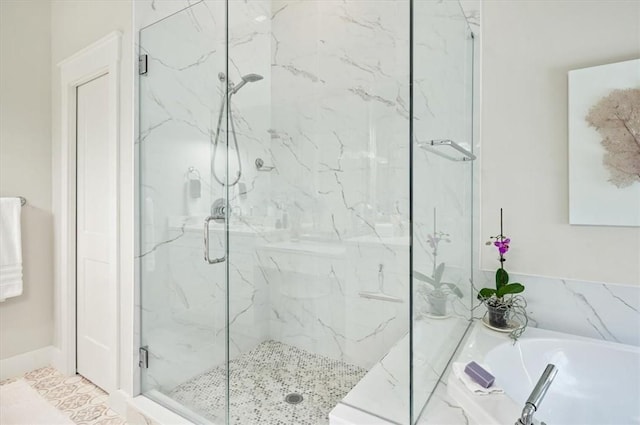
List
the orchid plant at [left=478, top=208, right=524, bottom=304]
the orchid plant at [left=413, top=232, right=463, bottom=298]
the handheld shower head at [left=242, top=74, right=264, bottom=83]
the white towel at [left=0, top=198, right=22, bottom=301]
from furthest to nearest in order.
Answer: the handheld shower head at [left=242, top=74, right=264, bottom=83] → the white towel at [left=0, top=198, right=22, bottom=301] → the orchid plant at [left=478, top=208, right=524, bottom=304] → the orchid plant at [left=413, top=232, right=463, bottom=298]

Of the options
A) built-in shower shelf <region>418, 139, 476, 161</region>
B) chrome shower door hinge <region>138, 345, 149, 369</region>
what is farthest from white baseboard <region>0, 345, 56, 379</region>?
built-in shower shelf <region>418, 139, 476, 161</region>

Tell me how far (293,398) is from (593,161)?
1966 mm

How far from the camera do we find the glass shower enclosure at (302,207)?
1.35 m

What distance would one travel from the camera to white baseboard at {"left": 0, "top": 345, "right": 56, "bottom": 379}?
2363 millimetres

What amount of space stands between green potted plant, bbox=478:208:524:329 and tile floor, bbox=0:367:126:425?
81.0 inches

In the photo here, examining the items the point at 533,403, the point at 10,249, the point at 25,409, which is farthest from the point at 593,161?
the point at 10,249

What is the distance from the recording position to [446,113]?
1.48 meters

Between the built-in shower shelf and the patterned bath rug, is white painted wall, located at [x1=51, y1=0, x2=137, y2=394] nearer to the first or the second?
the patterned bath rug

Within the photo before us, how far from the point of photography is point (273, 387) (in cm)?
210

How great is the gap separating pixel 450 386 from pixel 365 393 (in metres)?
0.31

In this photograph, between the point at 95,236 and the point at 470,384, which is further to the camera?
the point at 95,236

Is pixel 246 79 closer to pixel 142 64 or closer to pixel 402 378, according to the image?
pixel 142 64

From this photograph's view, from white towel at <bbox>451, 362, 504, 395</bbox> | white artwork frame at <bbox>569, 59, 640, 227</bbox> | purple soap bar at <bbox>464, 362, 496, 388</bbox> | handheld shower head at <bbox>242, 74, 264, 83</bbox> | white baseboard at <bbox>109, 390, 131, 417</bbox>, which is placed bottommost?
white baseboard at <bbox>109, 390, 131, 417</bbox>

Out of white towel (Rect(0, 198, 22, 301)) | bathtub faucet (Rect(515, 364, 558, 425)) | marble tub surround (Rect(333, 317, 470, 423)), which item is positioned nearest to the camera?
bathtub faucet (Rect(515, 364, 558, 425))
